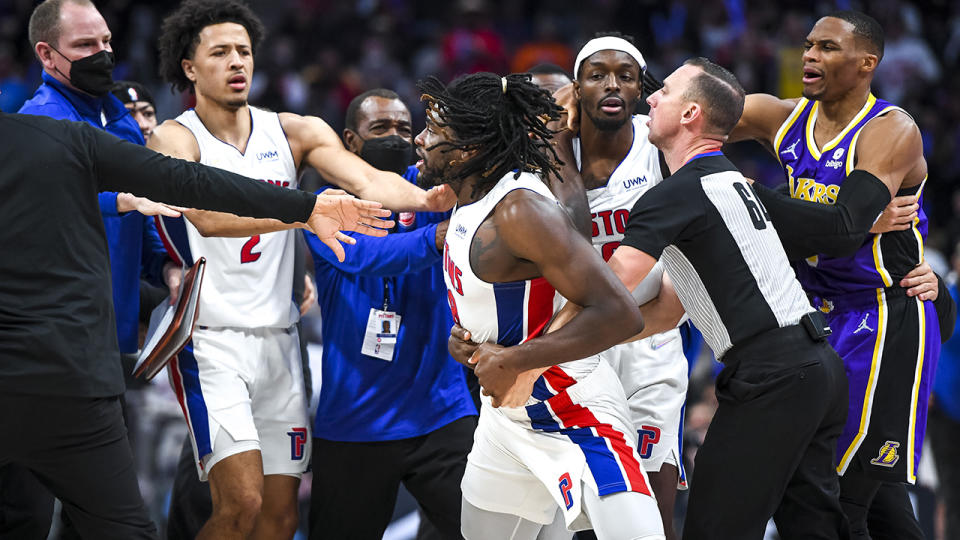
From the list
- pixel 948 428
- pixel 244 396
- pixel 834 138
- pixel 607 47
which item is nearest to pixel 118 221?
pixel 244 396

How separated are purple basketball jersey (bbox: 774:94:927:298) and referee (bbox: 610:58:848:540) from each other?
A: 86 cm

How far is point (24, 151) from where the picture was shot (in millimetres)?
3936

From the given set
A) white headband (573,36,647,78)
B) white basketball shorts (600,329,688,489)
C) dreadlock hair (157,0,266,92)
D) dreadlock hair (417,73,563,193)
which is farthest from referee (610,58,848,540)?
dreadlock hair (157,0,266,92)

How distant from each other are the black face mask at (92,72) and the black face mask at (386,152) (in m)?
1.29

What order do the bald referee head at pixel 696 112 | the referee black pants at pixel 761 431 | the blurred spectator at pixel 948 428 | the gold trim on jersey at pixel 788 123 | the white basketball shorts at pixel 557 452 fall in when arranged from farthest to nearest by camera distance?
1. the blurred spectator at pixel 948 428
2. the gold trim on jersey at pixel 788 123
3. the bald referee head at pixel 696 112
4. the referee black pants at pixel 761 431
5. the white basketball shorts at pixel 557 452

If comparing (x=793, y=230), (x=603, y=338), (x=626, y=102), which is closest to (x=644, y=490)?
(x=603, y=338)

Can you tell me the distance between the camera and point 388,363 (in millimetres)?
5262

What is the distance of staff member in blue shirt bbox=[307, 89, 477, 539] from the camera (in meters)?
5.18

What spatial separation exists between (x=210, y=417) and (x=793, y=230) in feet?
8.84

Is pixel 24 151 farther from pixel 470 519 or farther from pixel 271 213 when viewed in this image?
pixel 470 519

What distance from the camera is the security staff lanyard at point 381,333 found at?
5238 mm

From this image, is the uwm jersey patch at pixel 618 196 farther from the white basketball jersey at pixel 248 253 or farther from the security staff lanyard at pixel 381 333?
the white basketball jersey at pixel 248 253

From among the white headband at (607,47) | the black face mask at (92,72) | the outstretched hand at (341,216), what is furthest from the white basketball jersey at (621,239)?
the black face mask at (92,72)

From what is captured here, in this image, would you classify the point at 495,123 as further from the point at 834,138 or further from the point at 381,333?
the point at 834,138
